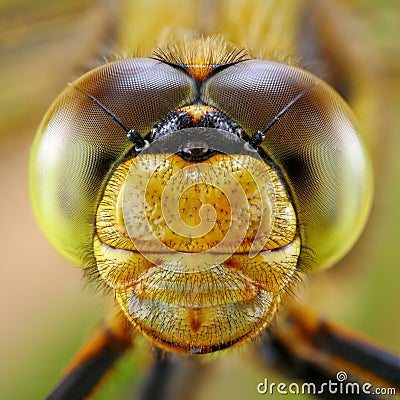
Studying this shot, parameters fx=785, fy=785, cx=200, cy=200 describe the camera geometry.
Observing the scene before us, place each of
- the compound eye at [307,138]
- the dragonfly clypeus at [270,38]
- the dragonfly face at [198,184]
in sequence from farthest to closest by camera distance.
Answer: the dragonfly clypeus at [270,38] → the compound eye at [307,138] → the dragonfly face at [198,184]

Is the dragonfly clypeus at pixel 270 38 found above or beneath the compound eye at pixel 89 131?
beneath

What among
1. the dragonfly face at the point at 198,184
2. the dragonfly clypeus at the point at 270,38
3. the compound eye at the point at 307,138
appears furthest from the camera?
the dragonfly clypeus at the point at 270,38

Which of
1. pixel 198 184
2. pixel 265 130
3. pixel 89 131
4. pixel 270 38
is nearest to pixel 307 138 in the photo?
pixel 265 130

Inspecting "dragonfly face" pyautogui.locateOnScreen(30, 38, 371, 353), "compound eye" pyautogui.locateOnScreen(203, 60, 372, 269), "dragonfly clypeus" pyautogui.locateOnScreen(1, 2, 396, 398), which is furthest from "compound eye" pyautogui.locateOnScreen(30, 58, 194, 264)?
"dragonfly clypeus" pyautogui.locateOnScreen(1, 2, 396, 398)

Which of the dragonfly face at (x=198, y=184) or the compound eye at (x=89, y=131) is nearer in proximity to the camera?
the dragonfly face at (x=198, y=184)

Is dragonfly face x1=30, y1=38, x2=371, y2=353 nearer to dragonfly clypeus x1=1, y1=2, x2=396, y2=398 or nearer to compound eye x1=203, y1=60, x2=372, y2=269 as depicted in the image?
compound eye x1=203, y1=60, x2=372, y2=269

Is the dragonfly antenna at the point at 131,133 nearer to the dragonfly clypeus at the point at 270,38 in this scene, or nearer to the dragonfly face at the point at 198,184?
the dragonfly face at the point at 198,184

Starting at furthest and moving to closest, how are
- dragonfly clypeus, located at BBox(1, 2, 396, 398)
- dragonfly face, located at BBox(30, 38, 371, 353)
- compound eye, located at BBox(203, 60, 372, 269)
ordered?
dragonfly clypeus, located at BBox(1, 2, 396, 398) < compound eye, located at BBox(203, 60, 372, 269) < dragonfly face, located at BBox(30, 38, 371, 353)

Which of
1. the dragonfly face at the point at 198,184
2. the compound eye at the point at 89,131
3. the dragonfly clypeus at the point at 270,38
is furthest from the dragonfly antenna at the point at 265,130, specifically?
the dragonfly clypeus at the point at 270,38

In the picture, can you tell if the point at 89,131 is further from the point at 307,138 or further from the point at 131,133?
the point at 307,138
